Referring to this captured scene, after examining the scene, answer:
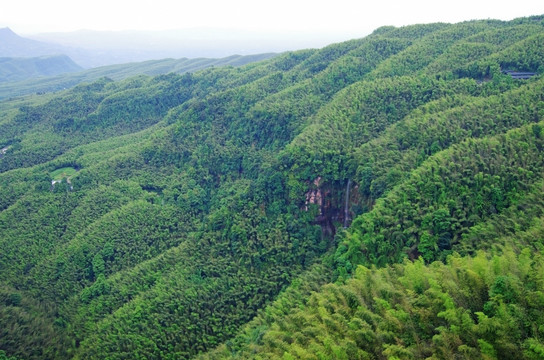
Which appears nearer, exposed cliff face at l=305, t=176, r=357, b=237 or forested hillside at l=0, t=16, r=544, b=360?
forested hillside at l=0, t=16, r=544, b=360

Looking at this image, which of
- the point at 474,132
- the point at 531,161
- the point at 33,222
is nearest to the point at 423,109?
the point at 474,132

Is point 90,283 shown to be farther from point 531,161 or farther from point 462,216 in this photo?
point 531,161

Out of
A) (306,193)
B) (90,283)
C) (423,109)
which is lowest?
(90,283)

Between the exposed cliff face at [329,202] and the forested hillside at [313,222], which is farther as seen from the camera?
the exposed cliff face at [329,202]

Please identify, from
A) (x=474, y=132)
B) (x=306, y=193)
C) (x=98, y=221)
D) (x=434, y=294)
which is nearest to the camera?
(x=434, y=294)

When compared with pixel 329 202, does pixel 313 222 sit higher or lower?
lower

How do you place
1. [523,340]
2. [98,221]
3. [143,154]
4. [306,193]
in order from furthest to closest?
1. [143,154]
2. [98,221]
3. [306,193]
4. [523,340]

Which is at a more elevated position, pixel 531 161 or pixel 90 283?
pixel 531 161

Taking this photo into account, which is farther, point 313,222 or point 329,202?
point 329,202
